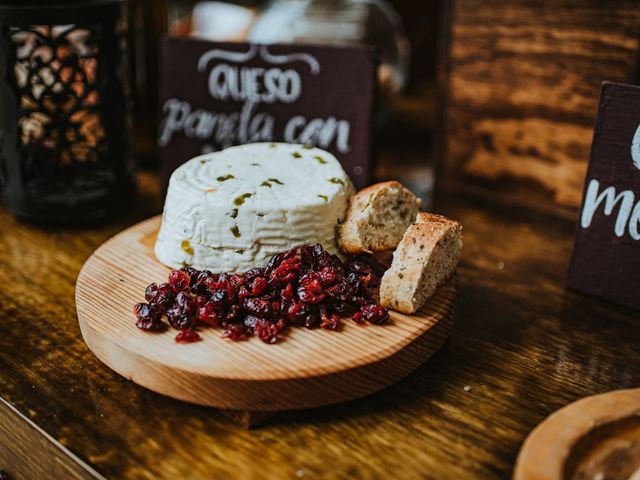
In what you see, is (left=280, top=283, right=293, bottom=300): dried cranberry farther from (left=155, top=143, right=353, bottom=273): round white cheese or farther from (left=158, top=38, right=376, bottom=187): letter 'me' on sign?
(left=158, top=38, right=376, bottom=187): letter 'me' on sign

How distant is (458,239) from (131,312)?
674mm

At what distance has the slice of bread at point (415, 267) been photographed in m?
1.28

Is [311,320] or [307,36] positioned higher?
[307,36]

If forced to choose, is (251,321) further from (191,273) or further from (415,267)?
(415,267)

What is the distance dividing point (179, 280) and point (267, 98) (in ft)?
2.68

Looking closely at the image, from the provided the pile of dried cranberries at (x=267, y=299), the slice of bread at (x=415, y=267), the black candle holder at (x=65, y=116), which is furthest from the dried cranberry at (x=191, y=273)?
the black candle holder at (x=65, y=116)

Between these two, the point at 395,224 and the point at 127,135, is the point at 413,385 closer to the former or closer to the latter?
the point at 395,224

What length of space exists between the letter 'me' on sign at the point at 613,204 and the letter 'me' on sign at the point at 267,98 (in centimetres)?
61

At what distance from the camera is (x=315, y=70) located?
1892 mm

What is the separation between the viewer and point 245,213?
134 cm

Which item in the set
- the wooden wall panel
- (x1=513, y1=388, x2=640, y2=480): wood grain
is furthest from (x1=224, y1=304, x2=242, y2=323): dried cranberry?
the wooden wall panel

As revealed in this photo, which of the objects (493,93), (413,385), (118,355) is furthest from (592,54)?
(118,355)

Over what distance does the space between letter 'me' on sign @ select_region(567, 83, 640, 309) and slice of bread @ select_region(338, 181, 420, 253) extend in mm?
412

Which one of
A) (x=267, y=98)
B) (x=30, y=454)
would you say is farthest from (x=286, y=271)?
(x=267, y=98)
